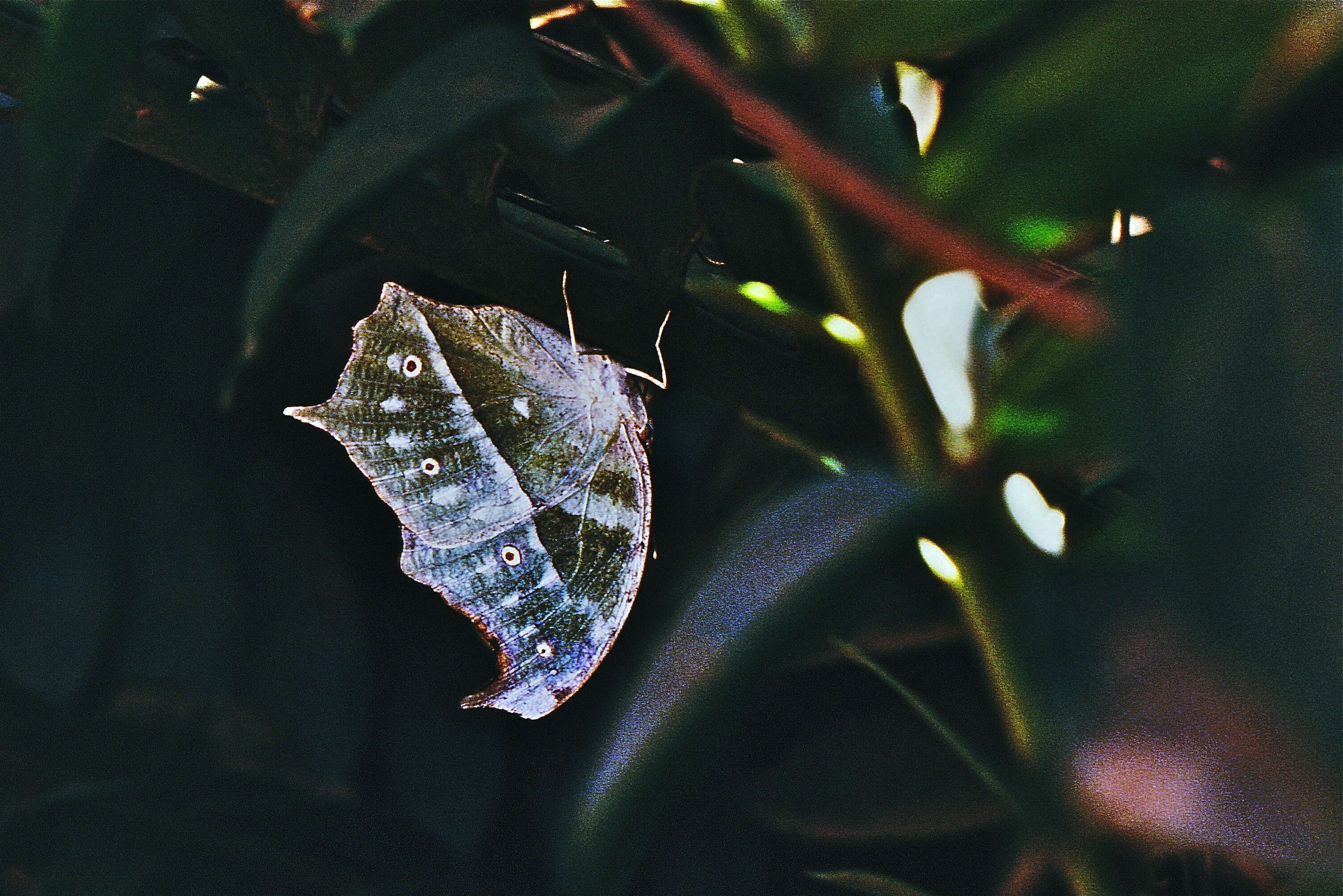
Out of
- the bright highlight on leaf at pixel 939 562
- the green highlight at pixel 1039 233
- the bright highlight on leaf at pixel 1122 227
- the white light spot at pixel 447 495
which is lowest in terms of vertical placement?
the white light spot at pixel 447 495

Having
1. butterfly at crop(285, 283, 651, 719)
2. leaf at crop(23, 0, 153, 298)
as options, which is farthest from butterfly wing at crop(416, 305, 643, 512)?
leaf at crop(23, 0, 153, 298)

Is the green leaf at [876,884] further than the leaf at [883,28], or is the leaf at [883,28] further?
the green leaf at [876,884]

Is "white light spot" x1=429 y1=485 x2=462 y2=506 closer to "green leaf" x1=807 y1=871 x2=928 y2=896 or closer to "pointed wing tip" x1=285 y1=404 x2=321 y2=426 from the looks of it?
"pointed wing tip" x1=285 y1=404 x2=321 y2=426

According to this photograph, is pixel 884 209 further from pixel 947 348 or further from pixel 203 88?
pixel 203 88

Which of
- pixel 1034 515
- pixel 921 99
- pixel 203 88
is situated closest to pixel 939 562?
pixel 1034 515

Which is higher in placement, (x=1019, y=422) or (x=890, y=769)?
(x=1019, y=422)

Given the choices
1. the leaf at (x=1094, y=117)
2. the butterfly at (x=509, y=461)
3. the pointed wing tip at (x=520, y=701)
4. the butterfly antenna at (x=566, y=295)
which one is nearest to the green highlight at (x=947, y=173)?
the leaf at (x=1094, y=117)

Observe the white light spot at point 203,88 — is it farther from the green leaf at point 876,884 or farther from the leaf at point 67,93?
the green leaf at point 876,884
